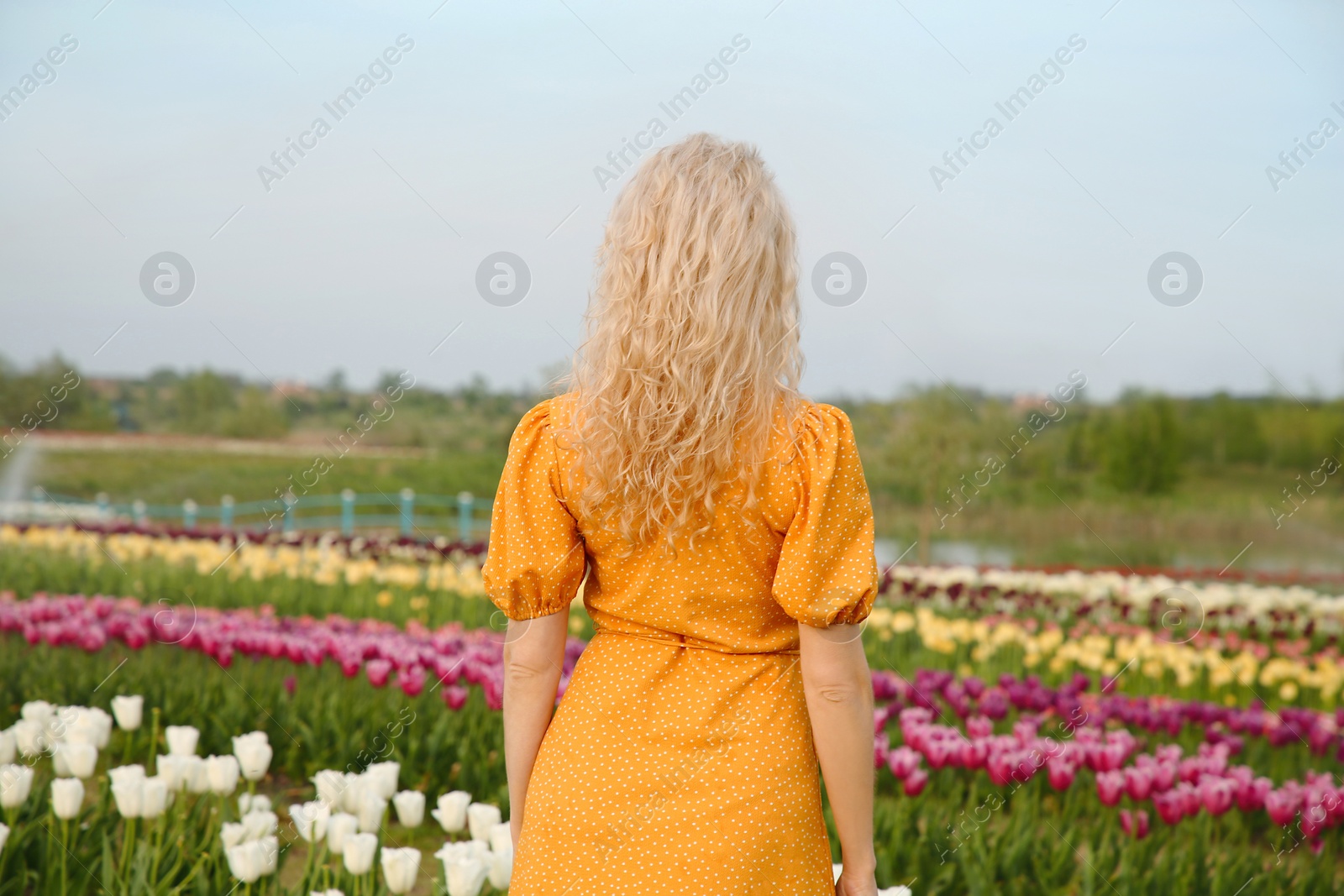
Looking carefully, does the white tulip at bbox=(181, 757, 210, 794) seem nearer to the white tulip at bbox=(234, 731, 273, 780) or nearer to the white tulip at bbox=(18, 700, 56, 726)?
the white tulip at bbox=(234, 731, 273, 780)

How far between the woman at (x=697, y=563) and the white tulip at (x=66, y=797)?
4.50 feet

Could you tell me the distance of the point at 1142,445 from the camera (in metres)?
15.9

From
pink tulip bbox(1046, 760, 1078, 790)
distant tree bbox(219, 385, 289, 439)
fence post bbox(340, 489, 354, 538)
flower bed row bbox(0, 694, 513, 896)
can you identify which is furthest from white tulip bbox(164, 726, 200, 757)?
distant tree bbox(219, 385, 289, 439)

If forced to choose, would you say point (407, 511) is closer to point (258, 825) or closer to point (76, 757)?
point (76, 757)

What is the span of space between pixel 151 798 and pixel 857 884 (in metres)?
1.61

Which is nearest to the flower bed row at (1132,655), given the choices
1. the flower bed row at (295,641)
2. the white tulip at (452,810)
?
the flower bed row at (295,641)

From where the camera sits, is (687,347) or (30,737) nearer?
(687,347)

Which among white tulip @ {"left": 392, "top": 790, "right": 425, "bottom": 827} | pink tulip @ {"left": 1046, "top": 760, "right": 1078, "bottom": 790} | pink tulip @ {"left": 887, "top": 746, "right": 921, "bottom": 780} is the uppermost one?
white tulip @ {"left": 392, "top": 790, "right": 425, "bottom": 827}

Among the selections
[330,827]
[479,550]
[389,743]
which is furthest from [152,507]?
→ [330,827]

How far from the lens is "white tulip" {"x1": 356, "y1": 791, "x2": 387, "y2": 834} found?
2285 mm

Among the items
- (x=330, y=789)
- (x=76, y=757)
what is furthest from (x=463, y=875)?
(x=76, y=757)

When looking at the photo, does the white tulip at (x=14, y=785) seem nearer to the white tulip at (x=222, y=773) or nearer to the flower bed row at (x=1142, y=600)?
the white tulip at (x=222, y=773)

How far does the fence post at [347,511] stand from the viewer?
13150 millimetres

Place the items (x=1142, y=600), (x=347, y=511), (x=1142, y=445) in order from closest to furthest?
(x=1142, y=600)
(x=347, y=511)
(x=1142, y=445)
